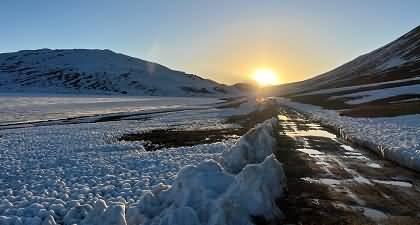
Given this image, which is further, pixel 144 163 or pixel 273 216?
pixel 144 163

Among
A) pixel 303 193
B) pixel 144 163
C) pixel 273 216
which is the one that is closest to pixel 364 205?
pixel 303 193

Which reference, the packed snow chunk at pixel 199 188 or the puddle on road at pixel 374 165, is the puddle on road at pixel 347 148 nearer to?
the puddle on road at pixel 374 165

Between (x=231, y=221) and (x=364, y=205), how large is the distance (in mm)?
4436

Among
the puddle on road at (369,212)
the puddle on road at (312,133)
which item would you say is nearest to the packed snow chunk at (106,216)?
the puddle on road at (369,212)

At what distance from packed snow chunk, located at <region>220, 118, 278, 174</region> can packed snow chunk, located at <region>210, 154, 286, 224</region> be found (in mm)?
2964

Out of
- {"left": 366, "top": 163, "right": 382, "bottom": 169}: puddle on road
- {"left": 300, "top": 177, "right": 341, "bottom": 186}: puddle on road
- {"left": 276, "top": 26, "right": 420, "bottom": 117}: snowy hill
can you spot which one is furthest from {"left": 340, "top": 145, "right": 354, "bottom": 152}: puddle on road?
{"left": 276, "top": 26, "right": 420, "bottom": 117}: snowy hill

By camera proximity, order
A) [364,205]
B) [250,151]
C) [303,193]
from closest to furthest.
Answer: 1. [364,205]
2. [303,193]
3. [250,151]

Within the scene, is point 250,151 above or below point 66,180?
above

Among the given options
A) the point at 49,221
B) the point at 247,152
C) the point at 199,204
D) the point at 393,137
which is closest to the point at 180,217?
the point at 199,204

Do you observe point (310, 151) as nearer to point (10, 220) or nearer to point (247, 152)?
point (247, 152)

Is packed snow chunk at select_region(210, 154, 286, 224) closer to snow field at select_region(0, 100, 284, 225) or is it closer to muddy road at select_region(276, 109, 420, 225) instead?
snow field at select_region(0, 100, 284, 225)

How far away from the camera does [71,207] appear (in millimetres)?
→ 11883

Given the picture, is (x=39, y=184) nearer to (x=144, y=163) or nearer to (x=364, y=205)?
(x=144, y=163)

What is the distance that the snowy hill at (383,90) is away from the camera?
4426cm
